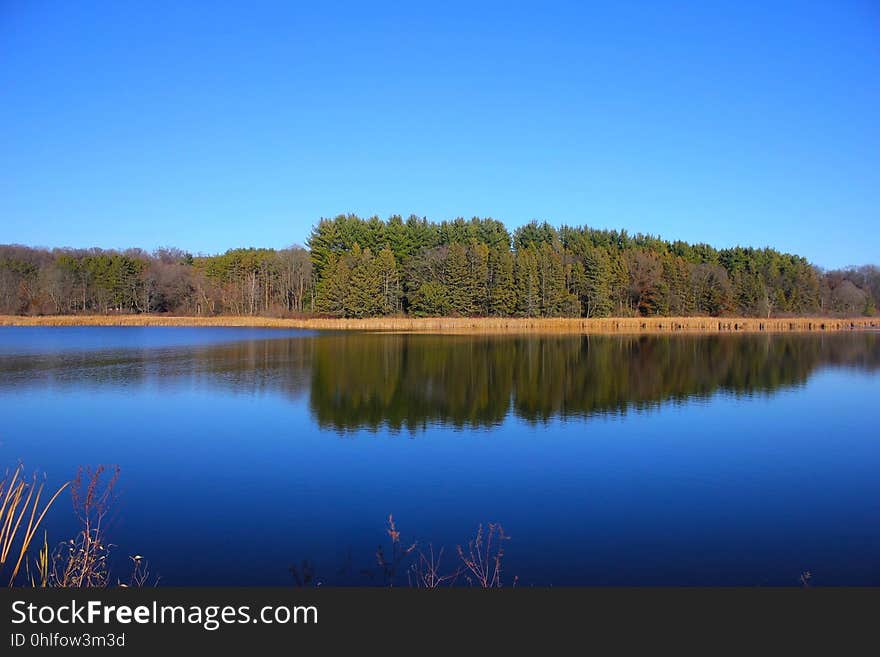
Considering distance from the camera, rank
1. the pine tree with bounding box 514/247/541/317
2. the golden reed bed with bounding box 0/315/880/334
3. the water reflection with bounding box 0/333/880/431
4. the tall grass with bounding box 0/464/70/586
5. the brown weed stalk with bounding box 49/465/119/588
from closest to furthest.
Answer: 1. the tall grass with bounding box 0/464/70/586
2. the brown weed stalk with bounding box 49/465/119/588
3. the water reflection with bounding box 0/333/880/431
4. the golden reed bed with bounding box 0/315/880/334
5. the pine tree with bounding box 514/247/541/317

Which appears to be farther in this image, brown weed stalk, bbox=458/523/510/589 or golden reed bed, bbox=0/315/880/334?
golden reed bed, bbox=0/315/880/334

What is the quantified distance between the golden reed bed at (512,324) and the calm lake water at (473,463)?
24.7 metres

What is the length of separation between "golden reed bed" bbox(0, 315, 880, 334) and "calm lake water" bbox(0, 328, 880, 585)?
24.7 metres

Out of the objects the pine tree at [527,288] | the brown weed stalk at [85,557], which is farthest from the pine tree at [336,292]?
the brown weed stalk at [85,557]

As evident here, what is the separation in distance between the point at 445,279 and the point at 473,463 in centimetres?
4184

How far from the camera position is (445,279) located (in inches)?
2024

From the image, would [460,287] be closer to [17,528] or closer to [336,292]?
[336,292]

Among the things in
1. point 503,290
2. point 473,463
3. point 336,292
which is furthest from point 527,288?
point 473,463

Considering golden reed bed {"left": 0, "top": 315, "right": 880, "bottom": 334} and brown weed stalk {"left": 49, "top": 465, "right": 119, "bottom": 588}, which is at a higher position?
golden reed bed {"left": 0, "top": 315, "right": 880, "bottom": 334}

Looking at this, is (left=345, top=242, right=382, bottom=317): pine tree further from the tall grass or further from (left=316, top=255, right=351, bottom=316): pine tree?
the tall grass

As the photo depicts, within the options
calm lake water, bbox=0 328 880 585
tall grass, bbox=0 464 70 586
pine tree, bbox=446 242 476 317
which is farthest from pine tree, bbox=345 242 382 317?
tall grass, bbox=0 464 70 586

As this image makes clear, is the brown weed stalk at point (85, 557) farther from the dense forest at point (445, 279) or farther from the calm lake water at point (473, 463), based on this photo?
the dense forest at point (445, 279)

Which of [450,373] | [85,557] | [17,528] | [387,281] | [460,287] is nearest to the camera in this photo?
[85,557]

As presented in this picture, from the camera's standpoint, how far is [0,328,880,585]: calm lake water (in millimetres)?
6383
